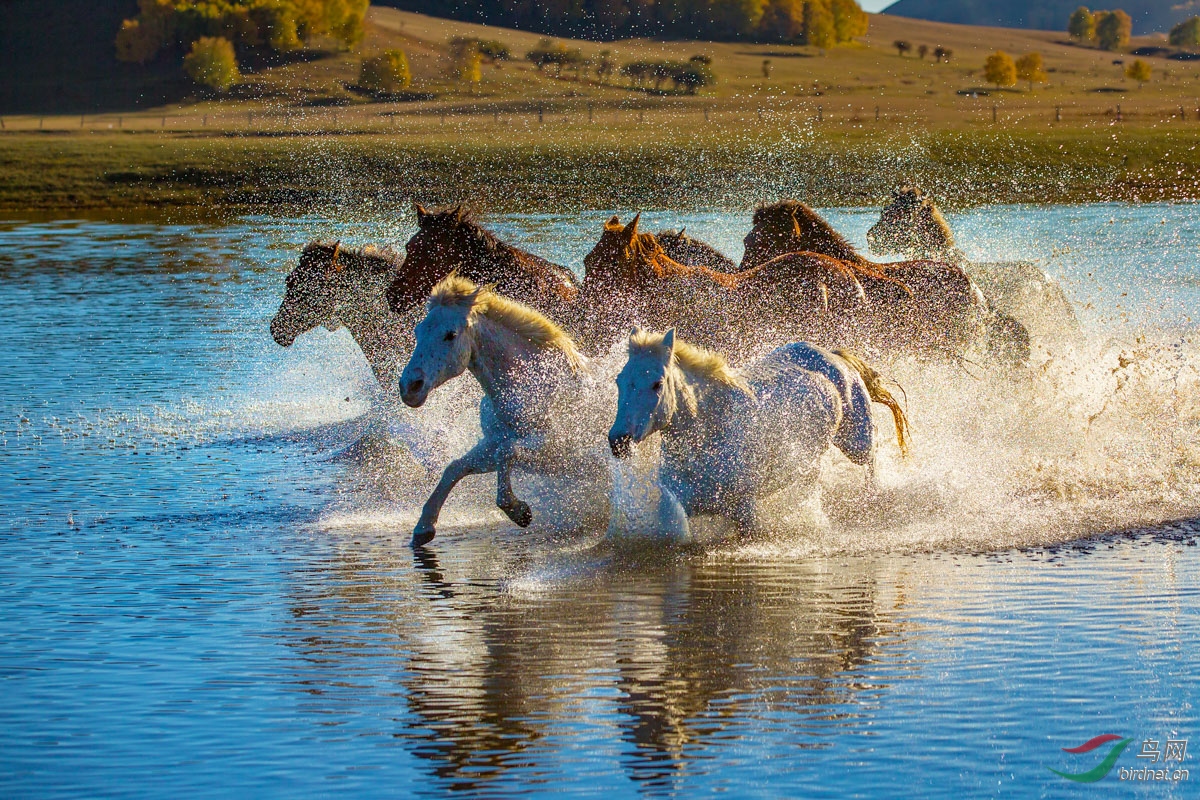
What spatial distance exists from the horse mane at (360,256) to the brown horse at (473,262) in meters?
1.81

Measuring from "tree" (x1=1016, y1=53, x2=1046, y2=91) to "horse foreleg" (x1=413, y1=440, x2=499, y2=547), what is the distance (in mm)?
111789

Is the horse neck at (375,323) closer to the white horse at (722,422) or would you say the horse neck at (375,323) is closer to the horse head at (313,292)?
the horse head at (313,292)

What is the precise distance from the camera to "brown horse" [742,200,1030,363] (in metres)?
10.8

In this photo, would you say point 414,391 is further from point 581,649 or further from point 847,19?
point 847,19

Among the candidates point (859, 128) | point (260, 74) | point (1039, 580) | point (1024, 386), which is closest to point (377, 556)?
point (1039, 580)

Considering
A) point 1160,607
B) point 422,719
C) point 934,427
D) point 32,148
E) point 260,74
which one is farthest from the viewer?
point 260,74

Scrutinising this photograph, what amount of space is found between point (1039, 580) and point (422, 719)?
10.8 ft

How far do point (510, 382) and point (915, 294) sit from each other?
3871 millimetres

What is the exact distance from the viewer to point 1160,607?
7059 mm

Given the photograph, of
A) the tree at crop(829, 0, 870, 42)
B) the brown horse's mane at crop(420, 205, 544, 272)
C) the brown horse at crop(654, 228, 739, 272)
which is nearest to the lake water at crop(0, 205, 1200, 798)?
the brown horse's mane at crop(420, 205, 544, 272)

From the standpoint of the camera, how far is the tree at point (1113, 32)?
153000 millimetres

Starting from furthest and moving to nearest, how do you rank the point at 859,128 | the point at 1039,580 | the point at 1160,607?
the point at 859,128, the point at 1039,580, the point at 1160,607

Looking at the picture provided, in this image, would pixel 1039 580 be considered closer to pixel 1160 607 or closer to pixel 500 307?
pixel 1160 607

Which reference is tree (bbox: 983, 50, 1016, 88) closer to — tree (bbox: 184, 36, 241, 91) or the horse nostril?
tree (bbox: 184, 36, 241, 91)
